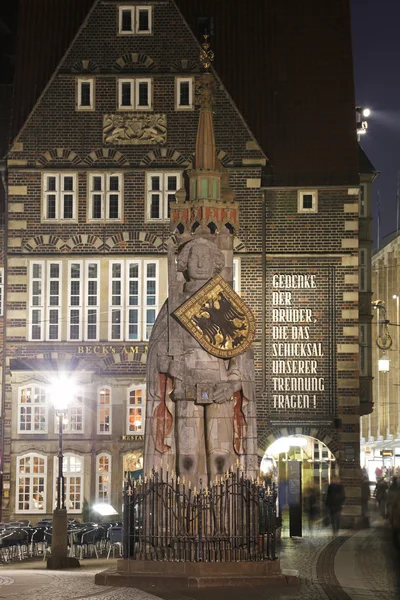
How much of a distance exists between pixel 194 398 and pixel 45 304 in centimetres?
1890

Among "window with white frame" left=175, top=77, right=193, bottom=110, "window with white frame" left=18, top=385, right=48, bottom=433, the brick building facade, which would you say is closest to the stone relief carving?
the brick building facade

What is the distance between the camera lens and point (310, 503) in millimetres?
43125

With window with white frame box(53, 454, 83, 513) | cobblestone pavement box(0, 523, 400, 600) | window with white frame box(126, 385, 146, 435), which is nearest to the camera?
cobblestone pavement box(0, 523, 400, 600)

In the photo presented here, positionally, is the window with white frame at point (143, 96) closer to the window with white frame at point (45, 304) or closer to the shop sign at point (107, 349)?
the window with white frame at point (45, 304)

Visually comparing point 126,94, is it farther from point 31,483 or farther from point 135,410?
point 31,483

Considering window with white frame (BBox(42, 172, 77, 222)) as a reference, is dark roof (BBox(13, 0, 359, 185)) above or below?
above

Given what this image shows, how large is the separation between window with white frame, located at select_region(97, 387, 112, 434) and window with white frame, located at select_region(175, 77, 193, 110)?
8.80 m

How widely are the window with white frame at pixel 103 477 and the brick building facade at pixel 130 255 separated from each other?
0.04m

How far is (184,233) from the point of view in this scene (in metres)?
23.6

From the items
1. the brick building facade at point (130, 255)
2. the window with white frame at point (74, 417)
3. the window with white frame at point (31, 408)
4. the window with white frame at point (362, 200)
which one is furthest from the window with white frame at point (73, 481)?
the window with white frame at point (362, 200)

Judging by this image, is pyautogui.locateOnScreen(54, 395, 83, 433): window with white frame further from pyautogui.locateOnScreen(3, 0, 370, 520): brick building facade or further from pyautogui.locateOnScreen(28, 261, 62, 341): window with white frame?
pyautogui.locateOnScreen(28, 261, 62, 341): window with white frame

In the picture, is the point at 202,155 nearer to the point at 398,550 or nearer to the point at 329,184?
the point at 398,550

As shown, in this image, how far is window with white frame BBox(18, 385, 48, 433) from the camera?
134ft

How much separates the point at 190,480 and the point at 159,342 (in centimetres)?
A: 234
